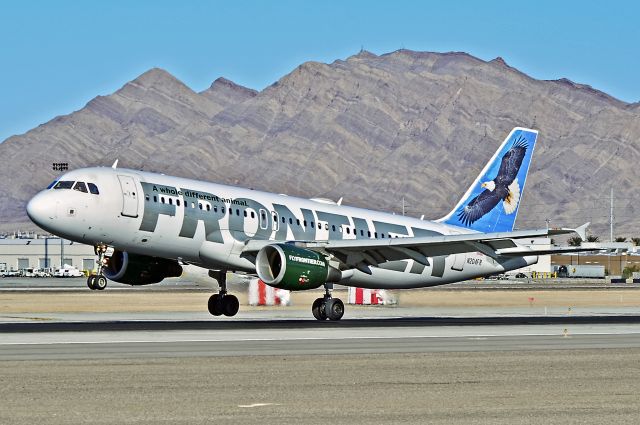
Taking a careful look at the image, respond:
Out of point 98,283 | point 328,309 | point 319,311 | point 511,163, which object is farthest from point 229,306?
point 511,163

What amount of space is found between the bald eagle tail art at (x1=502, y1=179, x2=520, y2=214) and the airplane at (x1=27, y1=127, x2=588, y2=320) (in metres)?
3.13

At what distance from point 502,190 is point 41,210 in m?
25.7

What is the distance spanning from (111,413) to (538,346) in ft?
57.5

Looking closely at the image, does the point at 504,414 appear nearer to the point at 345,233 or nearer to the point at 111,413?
the point at 111,413

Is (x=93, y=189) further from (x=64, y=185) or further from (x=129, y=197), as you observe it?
(x=129, y=197)

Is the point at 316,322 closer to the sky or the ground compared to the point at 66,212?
closer to the ground

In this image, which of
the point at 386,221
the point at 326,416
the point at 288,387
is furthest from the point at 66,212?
the point at 326,416

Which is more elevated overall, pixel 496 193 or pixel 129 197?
pixel 496 193

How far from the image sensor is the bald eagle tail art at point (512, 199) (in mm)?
61562

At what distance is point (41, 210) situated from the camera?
45.1 m

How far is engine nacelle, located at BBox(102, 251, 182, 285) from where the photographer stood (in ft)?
168

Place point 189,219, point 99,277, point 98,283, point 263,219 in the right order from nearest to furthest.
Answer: point 98,283 → point 99,277 → point 189,219 → point 263,219

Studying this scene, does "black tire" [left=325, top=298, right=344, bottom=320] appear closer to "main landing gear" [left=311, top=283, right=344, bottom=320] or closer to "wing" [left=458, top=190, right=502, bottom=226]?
"main landing gear" [left=311, top=283, right=344, bottom=320]

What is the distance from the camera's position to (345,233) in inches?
2141
